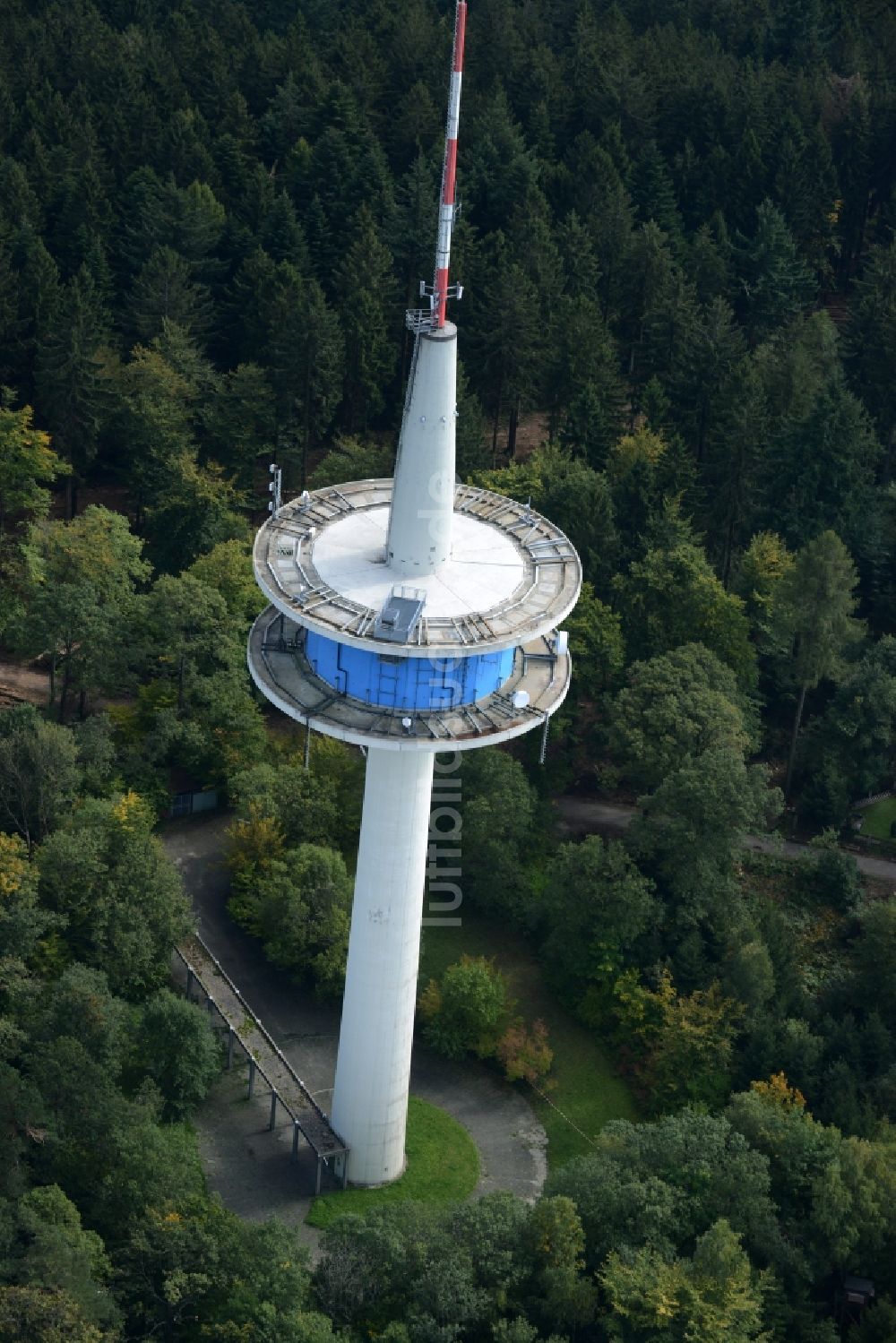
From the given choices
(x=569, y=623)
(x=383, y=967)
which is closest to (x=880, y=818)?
(x=569, y=623)

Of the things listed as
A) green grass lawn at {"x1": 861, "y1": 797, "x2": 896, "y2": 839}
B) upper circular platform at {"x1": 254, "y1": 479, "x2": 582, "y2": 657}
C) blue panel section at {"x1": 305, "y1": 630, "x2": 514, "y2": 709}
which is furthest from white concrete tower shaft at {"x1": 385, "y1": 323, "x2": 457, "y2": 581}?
green grass lawn at {"x1": 861, "y1": 797, "x2": 896, "y2": 839}

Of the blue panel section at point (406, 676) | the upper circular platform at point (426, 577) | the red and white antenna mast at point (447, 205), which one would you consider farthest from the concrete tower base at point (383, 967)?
the red and white antenna mast at point (447, 205)

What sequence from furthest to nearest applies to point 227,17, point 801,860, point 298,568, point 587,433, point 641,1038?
point 227,17 → point 587,433 → point 801,860 → point 641,1038 → point 298,568

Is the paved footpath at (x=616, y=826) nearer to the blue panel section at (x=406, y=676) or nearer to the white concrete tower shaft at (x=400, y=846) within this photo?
the white concrete tower shaft at (x=400, y=846)

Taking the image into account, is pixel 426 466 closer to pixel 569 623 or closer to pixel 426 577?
pixel 426 577

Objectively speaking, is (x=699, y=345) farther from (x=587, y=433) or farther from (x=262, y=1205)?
(x=262, y=1205)

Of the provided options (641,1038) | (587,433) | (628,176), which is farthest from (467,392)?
(641,1038)

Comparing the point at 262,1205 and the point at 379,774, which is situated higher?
the point at 379,774
